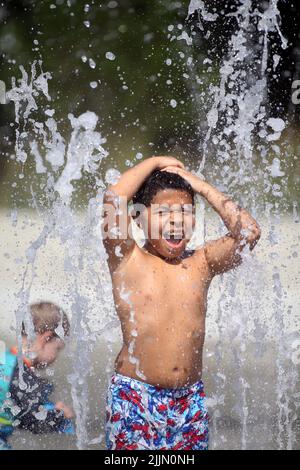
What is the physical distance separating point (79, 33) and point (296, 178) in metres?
3.22

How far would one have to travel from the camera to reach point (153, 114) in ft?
35.6

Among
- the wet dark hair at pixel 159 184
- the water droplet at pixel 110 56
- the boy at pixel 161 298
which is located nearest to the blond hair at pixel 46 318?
the boy at pixel 161 298

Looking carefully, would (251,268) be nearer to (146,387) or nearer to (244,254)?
(244,254)

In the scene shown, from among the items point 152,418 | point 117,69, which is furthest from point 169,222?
point 117,69

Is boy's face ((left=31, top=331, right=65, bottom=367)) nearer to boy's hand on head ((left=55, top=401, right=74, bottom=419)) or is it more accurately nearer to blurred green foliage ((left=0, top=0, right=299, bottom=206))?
boy's hand on head ((left=55, top=401, right=74, bottom=419))

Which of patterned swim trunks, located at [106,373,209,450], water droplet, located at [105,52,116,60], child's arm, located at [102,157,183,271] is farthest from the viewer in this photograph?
water droplet, located at [105,52,116,60]

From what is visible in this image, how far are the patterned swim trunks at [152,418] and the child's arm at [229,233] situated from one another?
525 mm

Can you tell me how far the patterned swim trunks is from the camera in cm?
304

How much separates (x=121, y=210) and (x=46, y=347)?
97 centimetres

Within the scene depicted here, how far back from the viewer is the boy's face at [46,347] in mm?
3840

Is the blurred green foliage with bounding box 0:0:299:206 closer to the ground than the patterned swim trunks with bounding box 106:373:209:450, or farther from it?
farther from it

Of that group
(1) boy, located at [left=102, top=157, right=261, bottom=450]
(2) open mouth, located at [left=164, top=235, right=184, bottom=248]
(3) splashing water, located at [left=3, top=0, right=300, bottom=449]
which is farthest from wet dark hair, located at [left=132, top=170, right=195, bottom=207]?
(3) splashing water, located at [left=3, top=0, right=300, bottom=449]

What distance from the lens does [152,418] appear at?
3.05 meters

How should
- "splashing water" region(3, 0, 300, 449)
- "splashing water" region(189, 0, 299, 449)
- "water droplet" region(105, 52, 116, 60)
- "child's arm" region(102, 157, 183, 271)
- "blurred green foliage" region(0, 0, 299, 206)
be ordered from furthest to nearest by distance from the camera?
"water droplet" region(105, 52, 116, 60) < "blurred green foliage" region(0, 0, 299, 206) < "splashing water" region(189, 0, 299, 449) < "splashing water" region(3, 0, 300, 449) < "child's arm" region(102, 157, 183, 271)
